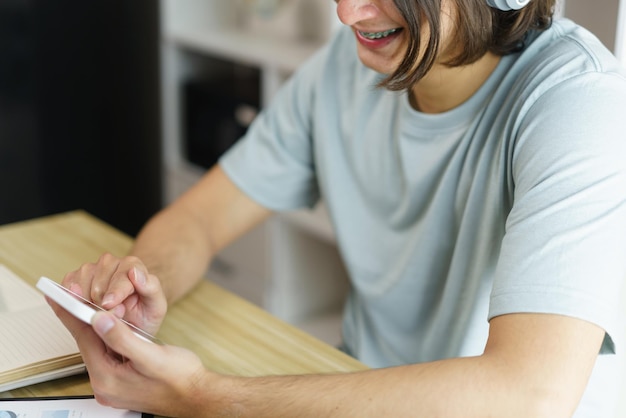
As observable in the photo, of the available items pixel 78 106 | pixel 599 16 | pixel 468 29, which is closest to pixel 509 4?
pixel 468 29

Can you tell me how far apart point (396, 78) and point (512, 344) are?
0.37 meters

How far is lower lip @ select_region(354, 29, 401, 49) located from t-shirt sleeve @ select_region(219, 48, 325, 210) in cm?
27

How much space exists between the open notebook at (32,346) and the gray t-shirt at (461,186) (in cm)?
43

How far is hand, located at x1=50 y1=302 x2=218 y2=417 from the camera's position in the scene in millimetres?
828

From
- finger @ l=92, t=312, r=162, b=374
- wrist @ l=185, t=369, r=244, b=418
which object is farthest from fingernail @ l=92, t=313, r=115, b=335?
wrist @ l=185, t=369, r=244, b=418

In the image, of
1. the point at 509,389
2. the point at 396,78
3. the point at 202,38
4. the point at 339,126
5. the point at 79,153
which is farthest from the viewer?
the point at 79,153

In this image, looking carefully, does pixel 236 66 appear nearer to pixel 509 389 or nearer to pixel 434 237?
pixel 434 237

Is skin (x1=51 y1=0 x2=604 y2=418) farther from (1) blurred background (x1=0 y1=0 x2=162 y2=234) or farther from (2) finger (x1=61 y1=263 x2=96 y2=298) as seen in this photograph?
(1) blurred background (x1=0 y1=0 x2=162 y2=234)

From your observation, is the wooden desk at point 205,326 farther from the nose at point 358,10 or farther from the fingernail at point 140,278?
the nose at point 358,10

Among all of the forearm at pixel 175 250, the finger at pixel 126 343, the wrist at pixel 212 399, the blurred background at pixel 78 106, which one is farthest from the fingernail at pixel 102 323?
the blurred background at pixel 78 106

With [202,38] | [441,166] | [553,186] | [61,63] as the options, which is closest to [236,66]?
[202,38]

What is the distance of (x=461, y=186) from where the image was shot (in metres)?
1.10

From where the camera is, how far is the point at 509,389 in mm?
799

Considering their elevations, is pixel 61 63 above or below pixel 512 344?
below
